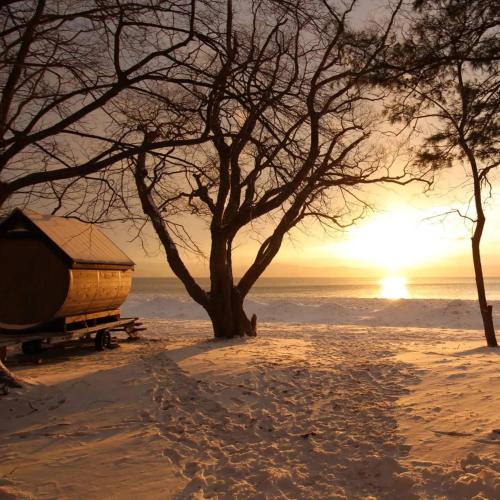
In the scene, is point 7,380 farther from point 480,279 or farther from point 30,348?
point 480,279

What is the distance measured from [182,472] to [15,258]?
7556mm

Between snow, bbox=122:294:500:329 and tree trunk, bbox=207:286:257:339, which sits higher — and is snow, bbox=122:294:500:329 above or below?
below

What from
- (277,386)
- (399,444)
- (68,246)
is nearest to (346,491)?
(399,444)

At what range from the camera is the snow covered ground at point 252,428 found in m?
3.95

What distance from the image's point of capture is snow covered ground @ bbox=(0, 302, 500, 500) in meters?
3.95

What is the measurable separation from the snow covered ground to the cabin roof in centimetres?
235

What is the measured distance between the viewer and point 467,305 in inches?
1193

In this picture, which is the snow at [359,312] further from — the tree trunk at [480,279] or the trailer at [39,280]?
the trailer at [39,280]

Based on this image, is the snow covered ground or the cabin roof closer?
the snow covered ground

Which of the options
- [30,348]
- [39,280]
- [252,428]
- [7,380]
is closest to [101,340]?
[30,348]

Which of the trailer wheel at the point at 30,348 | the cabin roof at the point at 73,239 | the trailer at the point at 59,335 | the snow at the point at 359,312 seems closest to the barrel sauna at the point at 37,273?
the cabin roof at the point at 73,239

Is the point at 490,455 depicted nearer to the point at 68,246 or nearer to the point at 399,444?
the point at 399,444

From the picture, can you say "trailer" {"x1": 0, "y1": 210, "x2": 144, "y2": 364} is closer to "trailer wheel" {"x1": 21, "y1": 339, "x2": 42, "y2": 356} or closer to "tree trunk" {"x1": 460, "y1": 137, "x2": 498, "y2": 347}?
"trailer wheel" {"x1": 21, "y1": 339, "x2": 42, "y2": 356}

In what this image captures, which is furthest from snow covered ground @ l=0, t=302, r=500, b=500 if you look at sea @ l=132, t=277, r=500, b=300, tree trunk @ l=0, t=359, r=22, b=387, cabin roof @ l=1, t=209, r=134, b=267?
sea @ l=132, t=277, r=500, b=300
